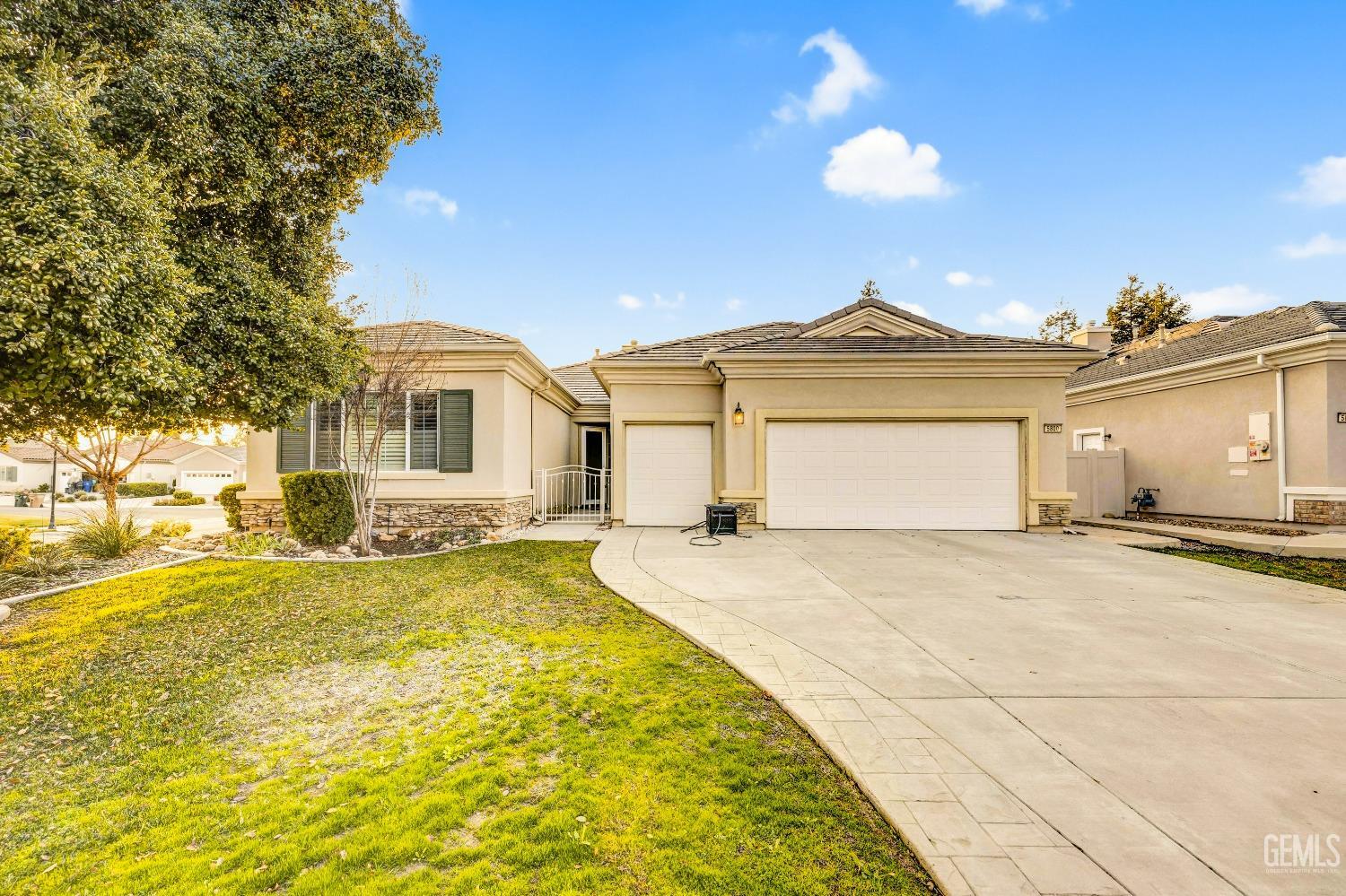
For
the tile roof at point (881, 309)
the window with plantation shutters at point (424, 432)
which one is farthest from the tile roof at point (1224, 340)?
the window with plantation shutters at point (424, 432)

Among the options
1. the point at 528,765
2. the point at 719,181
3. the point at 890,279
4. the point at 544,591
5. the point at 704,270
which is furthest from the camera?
the point at 704,270

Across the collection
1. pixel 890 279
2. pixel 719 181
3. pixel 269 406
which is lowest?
pixel 269 406

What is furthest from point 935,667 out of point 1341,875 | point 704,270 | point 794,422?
point 704,270

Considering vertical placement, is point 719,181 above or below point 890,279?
above

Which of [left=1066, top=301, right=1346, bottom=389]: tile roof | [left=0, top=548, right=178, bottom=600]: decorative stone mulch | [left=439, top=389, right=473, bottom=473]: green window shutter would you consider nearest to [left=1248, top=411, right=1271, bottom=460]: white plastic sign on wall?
[left=1066, top=301, right=1346, bottom=389]: tile roof

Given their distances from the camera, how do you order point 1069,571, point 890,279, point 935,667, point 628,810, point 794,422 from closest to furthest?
point 628,810 → point 935,667 → point 1069,571 → point 794,422 → point 890,279

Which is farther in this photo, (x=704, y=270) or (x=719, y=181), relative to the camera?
(x=704, y=270)

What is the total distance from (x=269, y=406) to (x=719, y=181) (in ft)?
43.4

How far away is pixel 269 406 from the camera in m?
6.45

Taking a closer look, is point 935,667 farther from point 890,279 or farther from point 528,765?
point 890,279

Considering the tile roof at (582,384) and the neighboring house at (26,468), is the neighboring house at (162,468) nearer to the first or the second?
the neighboring house at (26,468)

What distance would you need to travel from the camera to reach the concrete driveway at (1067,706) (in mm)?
2051

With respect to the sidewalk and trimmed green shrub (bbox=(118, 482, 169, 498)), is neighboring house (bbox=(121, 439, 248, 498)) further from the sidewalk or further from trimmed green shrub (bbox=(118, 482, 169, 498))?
the sidewalk

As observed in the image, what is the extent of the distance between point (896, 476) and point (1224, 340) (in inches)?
338
